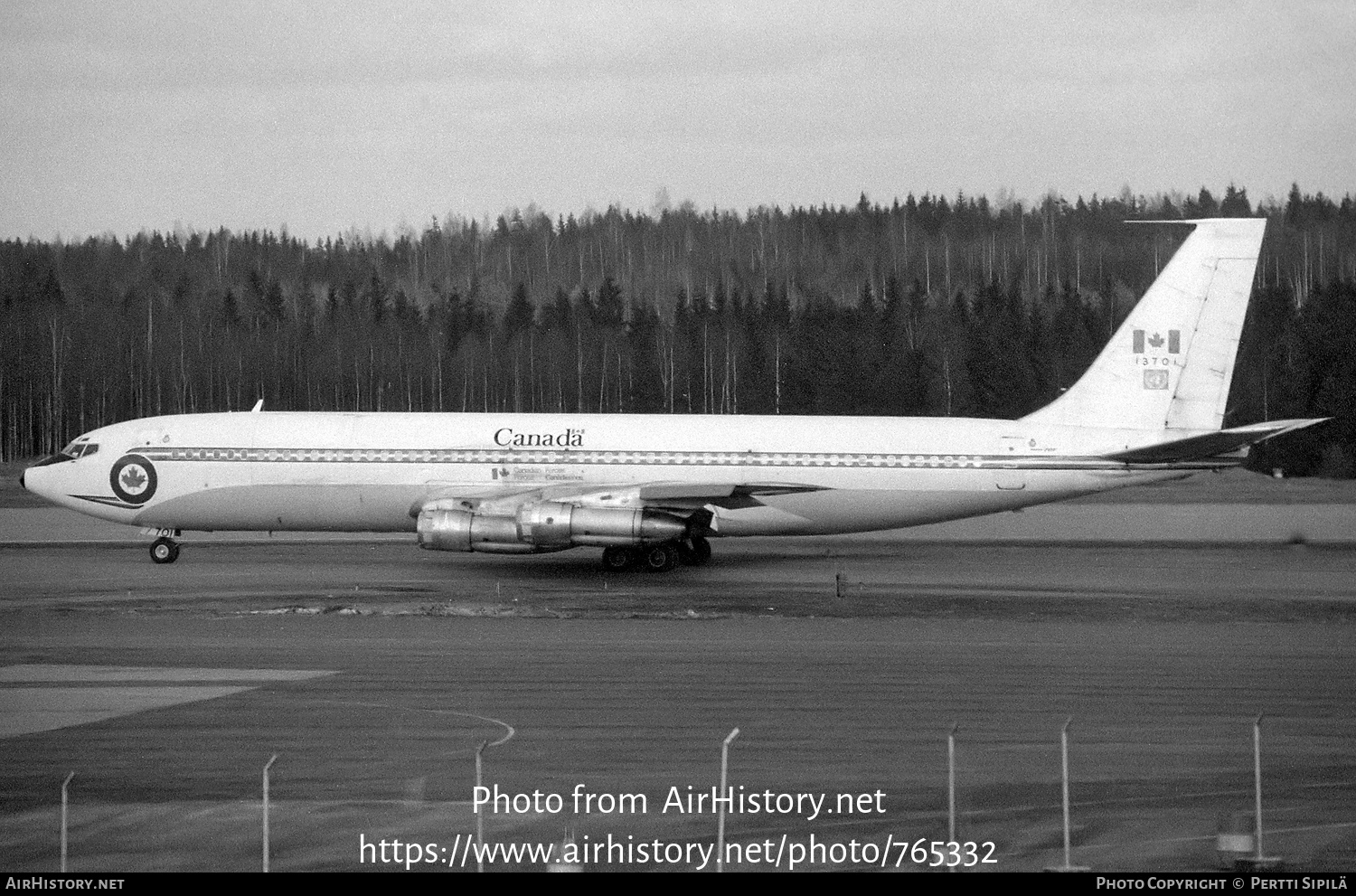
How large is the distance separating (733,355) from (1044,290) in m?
43.1

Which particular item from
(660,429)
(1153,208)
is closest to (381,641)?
(660,429)

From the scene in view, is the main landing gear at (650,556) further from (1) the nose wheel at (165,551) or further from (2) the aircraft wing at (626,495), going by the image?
(1) the nose wheel at (165,551)

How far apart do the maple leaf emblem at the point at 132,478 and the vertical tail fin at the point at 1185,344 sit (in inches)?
833

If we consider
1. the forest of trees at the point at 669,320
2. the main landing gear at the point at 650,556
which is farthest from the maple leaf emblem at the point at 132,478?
the forest of trees at the point at 669,320

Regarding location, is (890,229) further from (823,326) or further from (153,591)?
→ (153,591)

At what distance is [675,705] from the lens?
18438 mm

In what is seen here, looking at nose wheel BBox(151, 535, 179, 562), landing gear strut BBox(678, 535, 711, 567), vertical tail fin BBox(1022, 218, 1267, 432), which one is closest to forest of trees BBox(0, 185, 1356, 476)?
vertical tail fin BBox(1022, 218, 1267, 432)

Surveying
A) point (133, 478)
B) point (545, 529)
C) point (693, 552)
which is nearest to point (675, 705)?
point (545, 529)

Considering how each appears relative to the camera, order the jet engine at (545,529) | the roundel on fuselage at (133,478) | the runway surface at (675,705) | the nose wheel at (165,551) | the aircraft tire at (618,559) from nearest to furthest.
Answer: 1. the runway surface at (675,705)
2. the jet engine at (545,529)
3. the aircraft tire at (618,559)
4. the nose wheel at (165,551)
5. the roundel on fuselage at (133,478)

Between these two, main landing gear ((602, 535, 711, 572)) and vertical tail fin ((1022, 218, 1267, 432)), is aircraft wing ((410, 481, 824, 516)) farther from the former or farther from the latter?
vertical tail fin ((1022, 218, 1267, 432))

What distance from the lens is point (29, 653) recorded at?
2270 centimetres

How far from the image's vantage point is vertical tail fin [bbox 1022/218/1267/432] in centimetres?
3528

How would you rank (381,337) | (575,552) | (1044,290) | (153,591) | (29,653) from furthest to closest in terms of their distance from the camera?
(1044,290) → (381,337) → (575,552) → (153,591) → (29,653)

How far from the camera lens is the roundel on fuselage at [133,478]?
36.3 metres
